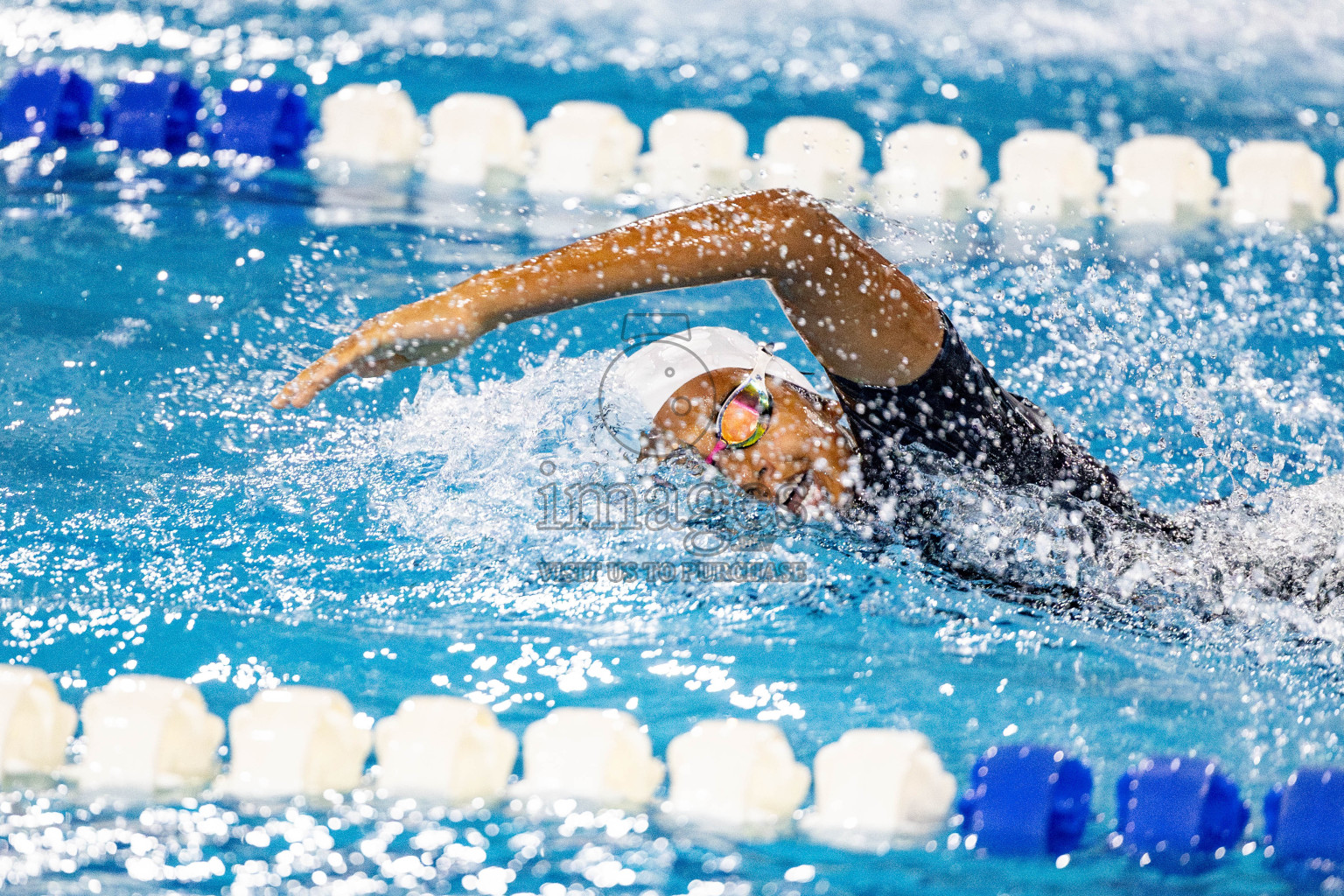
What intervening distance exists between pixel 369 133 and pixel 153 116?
58 centimetres

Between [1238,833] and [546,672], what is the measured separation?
3.14 feet

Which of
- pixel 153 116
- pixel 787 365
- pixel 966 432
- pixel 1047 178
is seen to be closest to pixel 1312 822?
pixel 966 432

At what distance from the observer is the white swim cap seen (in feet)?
6.67

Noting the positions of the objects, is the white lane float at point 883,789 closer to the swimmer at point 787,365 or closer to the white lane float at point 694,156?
the swimmer at point 787,365

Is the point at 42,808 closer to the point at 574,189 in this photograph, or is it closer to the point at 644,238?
the point at 644,238

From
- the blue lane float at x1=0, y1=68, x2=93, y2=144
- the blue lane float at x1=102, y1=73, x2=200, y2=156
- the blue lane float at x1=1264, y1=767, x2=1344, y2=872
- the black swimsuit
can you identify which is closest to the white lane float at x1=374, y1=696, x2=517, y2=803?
the black swimsuit

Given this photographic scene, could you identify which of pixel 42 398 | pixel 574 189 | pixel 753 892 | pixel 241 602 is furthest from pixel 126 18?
pixel 753 892

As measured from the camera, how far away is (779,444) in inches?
78.7

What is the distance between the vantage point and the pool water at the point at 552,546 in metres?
1.73

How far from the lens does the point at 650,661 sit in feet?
6.82

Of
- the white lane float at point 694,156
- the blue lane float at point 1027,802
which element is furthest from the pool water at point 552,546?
the white lane float at point 694,156

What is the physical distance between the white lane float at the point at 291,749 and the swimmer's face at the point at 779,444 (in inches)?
24.4

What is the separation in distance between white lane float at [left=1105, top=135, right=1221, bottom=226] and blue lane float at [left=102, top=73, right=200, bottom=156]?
2.55m

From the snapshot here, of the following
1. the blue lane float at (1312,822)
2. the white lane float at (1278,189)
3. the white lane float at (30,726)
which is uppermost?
the white lane float at (1278,189)
